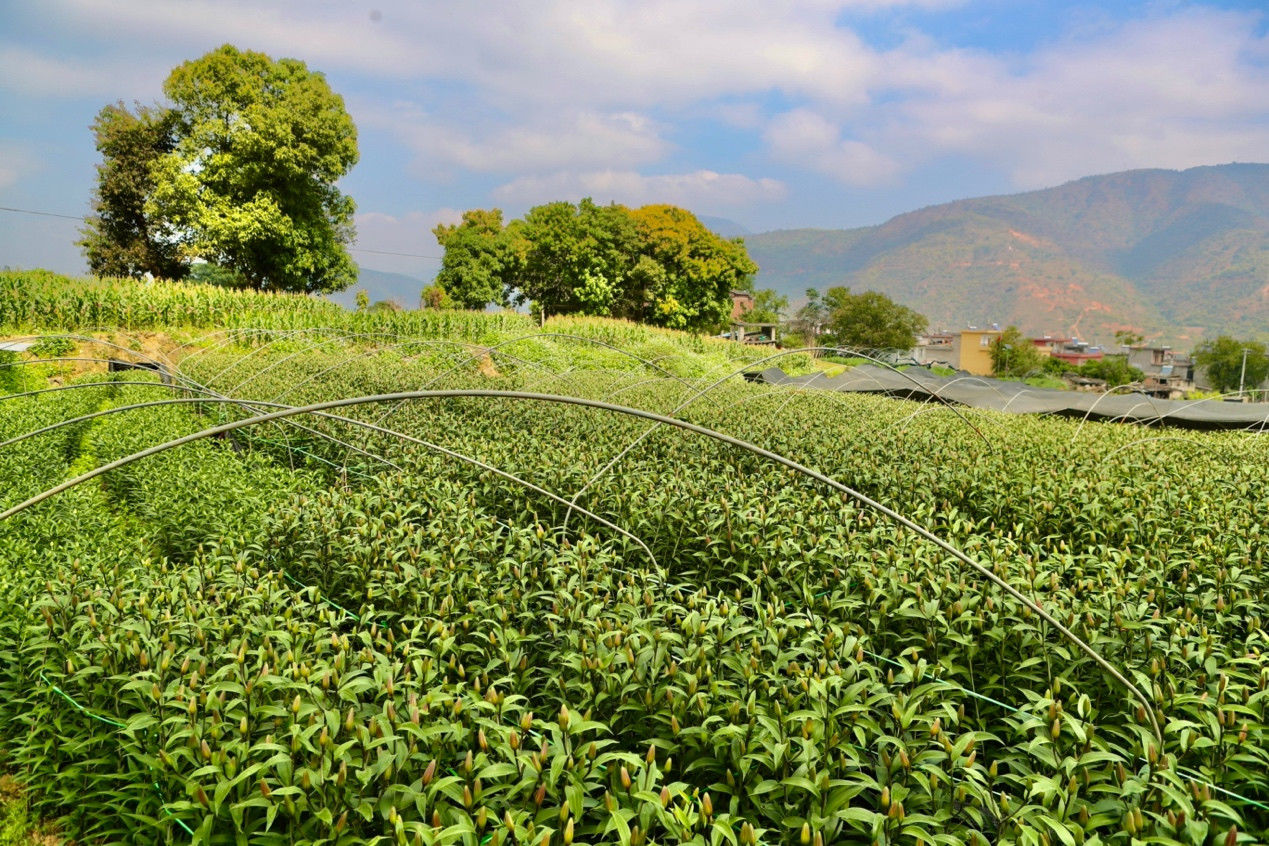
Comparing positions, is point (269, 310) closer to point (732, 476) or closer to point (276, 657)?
point (732, 476)

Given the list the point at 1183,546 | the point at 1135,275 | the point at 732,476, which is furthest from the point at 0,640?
the point at 1135,275

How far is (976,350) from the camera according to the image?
2562 inches

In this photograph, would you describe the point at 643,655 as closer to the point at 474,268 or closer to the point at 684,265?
the point at 684,265

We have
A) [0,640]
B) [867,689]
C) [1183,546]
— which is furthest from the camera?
[1183,546]

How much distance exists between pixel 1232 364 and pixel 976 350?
24474 millimetres

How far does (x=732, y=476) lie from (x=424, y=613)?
9.19ft

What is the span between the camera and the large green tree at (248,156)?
21.9 m

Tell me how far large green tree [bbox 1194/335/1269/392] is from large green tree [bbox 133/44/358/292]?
75712mm

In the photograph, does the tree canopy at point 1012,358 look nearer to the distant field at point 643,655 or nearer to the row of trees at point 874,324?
the row of trees at point 874,324

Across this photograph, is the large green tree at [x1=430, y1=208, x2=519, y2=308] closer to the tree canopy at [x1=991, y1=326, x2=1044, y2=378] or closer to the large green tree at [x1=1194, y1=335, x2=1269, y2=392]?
the tree canopy at [x1=991, y1=326, x2=1044, y2=378]

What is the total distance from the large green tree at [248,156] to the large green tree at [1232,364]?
75.7 metres

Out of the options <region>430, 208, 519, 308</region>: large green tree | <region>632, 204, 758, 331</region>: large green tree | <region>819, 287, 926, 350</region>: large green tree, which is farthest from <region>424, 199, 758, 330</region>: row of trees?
<region>819, 287, 926, 350</region>: large green tree

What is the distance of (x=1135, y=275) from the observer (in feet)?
627

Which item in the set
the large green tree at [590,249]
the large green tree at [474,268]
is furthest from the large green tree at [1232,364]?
the large green tree at [474,268]
